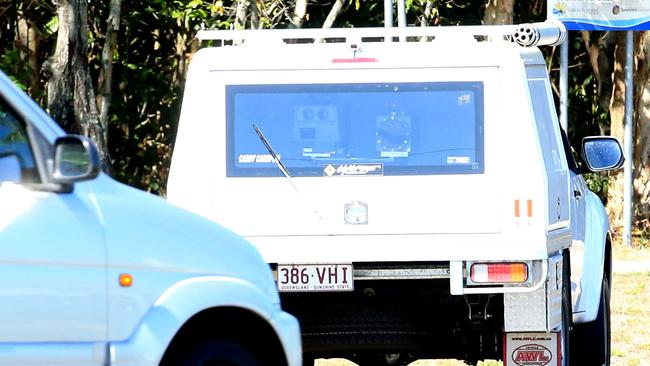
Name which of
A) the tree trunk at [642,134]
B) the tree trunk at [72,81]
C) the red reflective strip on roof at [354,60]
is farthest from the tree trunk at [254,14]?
the red reflective strip on roof at [354,60]

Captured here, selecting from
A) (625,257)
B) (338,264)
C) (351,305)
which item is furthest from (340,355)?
(625,257)

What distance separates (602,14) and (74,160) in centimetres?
1736

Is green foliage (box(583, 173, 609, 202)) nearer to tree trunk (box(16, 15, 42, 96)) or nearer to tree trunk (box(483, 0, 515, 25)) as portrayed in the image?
tree trunk (box(483, 0, 515, 25))

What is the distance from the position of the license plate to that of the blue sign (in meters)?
14.2

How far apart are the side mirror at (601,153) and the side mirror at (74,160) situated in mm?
5122

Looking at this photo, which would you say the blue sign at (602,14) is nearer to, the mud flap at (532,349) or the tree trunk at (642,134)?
the tree trunk at (642,134)

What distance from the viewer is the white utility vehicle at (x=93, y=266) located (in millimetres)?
5957

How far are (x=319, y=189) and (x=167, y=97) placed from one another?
16831 millimetres

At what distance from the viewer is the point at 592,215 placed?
34.8 ft

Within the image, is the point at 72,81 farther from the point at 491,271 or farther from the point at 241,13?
the point at 491,271

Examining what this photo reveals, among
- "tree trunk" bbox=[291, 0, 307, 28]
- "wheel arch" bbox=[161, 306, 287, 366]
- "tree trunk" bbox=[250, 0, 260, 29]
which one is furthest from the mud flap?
"tree trunk" bbox=[291, 0, 307, 28]

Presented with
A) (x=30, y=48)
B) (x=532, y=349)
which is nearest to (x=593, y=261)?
(x=532, y=349)

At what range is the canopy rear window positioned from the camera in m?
8.78

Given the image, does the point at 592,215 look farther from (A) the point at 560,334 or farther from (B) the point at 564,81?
(B) the point at 564,81
